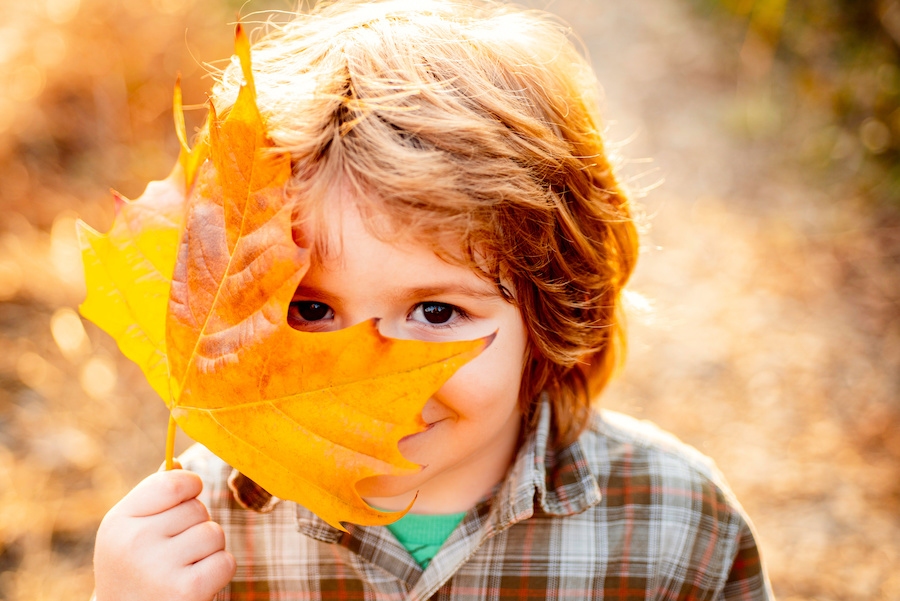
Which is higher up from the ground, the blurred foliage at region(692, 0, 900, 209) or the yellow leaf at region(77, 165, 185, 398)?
the blurred foliage at region(692, 0, 900, 209)

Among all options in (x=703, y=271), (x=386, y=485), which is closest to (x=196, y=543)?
(x=386, y=485)

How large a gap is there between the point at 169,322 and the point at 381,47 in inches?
18.7

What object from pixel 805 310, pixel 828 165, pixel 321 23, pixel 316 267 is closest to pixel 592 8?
pixel 828 165

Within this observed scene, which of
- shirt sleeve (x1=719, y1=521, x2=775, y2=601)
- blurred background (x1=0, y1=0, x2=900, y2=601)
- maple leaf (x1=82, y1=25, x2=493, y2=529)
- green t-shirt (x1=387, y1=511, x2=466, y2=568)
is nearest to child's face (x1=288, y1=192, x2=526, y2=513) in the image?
maple leaf (x1=82, y1=25, x2=493, y2=529)

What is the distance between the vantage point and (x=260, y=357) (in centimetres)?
76

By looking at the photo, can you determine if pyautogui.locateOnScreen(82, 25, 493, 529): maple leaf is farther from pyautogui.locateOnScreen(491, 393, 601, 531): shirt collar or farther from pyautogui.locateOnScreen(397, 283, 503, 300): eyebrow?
pyautogui.locateOnScreen(491, 393, 601, 531): shirt collar

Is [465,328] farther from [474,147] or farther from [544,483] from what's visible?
[544,483]

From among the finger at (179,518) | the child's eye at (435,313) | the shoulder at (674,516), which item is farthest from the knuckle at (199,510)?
the shoulder at (674,516)

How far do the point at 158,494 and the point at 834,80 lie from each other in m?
3.99

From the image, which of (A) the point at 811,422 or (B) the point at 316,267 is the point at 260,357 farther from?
(A) the point at 811,422

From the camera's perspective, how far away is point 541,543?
1154 millimetres

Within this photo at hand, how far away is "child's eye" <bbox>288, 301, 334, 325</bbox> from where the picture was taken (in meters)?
0.93

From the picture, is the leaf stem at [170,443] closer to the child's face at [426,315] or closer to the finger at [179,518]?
the finger at [179,518]

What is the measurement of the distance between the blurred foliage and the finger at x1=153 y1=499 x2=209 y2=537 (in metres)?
3.26
